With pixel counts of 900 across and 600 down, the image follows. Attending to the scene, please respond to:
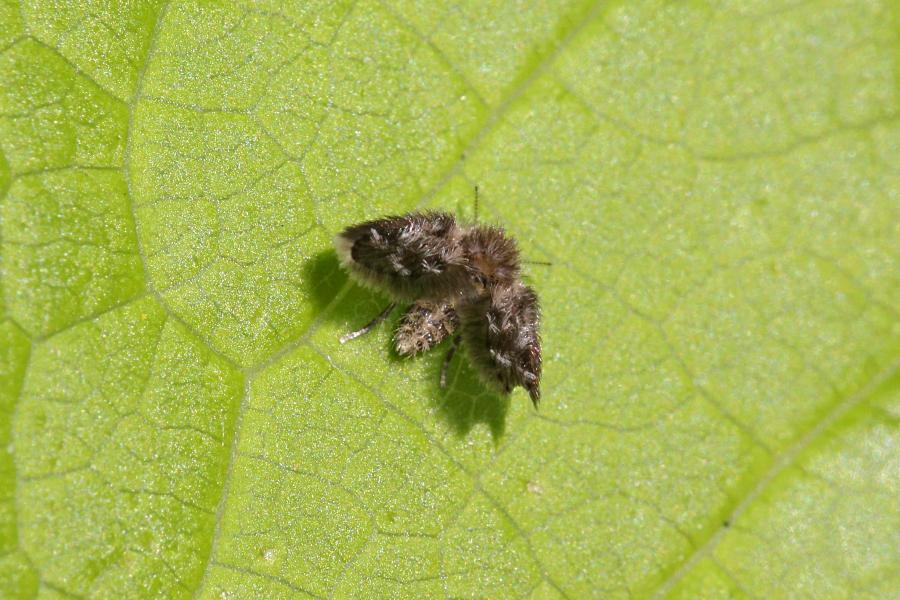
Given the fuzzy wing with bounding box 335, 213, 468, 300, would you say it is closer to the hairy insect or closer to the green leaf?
the hairy insect

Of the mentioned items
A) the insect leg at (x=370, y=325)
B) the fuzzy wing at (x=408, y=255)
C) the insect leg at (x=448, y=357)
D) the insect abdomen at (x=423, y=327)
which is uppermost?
the fuzzy wing at (x=408, y=255)

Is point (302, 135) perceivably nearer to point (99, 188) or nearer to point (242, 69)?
point (242, 69)

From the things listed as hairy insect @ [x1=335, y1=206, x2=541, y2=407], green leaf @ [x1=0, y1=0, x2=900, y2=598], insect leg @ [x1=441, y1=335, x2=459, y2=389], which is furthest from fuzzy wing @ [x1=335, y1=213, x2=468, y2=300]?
insect leg @ [x1=441, y1=335, x2=459, y2=389]

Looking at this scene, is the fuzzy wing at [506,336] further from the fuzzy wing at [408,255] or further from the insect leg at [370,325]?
the insect leg at [370,325]

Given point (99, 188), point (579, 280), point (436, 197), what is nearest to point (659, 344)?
point (579, 280)

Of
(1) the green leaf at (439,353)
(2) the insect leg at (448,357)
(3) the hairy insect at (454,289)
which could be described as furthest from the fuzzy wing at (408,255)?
(2) the insect leg at (448,357)

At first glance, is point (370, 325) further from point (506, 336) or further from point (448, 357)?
point (506, 336)
